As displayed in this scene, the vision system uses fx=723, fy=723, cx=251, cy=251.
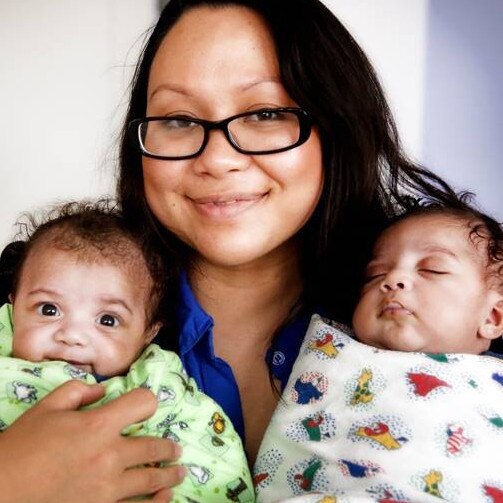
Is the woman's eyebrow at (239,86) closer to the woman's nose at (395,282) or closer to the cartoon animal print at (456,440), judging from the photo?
the woman's nose at (395,282)

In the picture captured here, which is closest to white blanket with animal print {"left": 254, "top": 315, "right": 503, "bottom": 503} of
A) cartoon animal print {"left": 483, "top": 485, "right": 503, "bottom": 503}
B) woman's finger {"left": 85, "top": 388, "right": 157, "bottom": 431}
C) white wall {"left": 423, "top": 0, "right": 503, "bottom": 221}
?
cartoon animal print {"left": 483, "top": 485, "right": 503, "bottom": 503}

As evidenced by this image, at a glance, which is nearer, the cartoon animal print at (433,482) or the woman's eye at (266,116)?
the cartoon animal print at (433,482)

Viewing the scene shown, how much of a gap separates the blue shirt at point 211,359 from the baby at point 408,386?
0.40 ft

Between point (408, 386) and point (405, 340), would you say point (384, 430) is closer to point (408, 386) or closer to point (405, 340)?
point (408, 386)

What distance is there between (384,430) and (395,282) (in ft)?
0.95

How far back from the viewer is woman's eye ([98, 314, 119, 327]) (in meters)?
1.29

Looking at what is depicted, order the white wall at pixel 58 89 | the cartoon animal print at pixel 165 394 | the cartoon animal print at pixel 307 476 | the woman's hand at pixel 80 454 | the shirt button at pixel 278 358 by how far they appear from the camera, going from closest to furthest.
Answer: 1. the woman's hand at pixel 80 454
2. the cartoon animal print at pixel 307 476
3. the cartoon animal print at pixel 165 394
4. the shirt button at pixel 278 358
5. the white wall at pixel 58 89

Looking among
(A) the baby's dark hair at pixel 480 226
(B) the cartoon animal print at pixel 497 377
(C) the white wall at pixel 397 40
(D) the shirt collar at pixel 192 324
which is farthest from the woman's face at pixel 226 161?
(C) the white wall at pixel 397 40

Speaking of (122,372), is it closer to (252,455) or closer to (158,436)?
(158,436)

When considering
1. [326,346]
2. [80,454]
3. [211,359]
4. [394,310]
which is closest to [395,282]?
[394,310]

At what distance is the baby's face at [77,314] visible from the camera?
1.25m

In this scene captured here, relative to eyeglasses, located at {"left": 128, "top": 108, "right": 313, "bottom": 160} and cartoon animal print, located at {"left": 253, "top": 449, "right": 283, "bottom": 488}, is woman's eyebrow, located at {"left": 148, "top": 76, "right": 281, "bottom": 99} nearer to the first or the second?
eyeglasses, located at {"left": 128, "top": 108, "right": 313, "bottom": 160}

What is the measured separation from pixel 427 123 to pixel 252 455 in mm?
1960

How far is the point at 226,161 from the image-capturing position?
50.6 inches
